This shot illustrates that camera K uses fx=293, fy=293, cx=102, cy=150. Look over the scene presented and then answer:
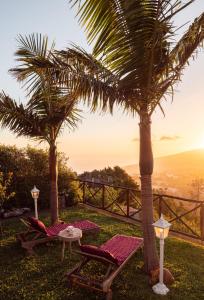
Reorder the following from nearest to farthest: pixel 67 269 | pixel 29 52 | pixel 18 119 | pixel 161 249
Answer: pixel 161 249 → pixel 67 269 → pixel 29 52 → pixel 18 119

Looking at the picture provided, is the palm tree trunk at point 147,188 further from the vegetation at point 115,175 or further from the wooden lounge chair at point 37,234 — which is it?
the vegetation at point 115,175

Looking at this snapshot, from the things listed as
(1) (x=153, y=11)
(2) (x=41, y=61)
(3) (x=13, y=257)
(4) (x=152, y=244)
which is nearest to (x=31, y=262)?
(3) (x=13, y=257)

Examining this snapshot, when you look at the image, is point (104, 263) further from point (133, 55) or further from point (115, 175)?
point (115, 175)

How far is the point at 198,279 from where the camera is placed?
243 inches

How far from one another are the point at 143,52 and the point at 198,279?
4.74 meters

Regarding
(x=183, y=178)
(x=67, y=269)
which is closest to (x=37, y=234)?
(x=67, y=269)

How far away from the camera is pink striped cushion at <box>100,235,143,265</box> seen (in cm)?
627

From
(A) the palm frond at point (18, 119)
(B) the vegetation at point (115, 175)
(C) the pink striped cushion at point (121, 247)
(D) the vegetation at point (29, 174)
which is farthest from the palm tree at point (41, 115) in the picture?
(B) the vegetation at point (115, 175)

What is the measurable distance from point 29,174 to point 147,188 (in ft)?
27.3

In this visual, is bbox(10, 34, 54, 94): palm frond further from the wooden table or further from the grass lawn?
the grass lawn

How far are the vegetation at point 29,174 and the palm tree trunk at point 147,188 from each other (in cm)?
740

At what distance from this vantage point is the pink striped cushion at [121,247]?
6.27m

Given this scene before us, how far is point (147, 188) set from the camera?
6023 millimetres

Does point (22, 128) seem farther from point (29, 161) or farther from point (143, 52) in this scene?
point (143, 52)
